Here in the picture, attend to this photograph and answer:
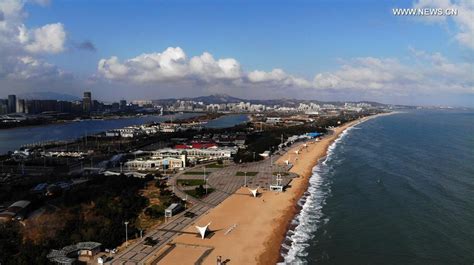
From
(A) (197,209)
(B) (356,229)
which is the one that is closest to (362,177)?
(B) (356,229)

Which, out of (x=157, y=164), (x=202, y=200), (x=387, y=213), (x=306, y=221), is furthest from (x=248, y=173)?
(x=387, y=213)

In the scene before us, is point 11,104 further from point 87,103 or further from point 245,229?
point 245,229

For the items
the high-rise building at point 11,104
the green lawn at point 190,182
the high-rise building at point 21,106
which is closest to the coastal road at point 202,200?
the green lawn at point 190,182

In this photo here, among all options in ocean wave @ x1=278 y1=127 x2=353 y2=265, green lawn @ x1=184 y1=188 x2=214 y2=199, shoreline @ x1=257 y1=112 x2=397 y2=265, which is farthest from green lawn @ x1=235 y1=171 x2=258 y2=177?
green lawn @ x1=184 y1=188 x2=214 y2=199

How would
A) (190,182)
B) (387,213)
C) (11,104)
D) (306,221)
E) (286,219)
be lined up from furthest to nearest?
(11,104) < (190,182) < (387,213) < (286,219) < (306,221)

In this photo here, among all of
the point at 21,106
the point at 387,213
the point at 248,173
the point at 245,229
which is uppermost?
the point at 21,106

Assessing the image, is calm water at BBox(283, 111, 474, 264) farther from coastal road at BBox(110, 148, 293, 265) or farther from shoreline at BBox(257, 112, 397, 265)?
coastal road at BBox(110, 148, 293, 265)
